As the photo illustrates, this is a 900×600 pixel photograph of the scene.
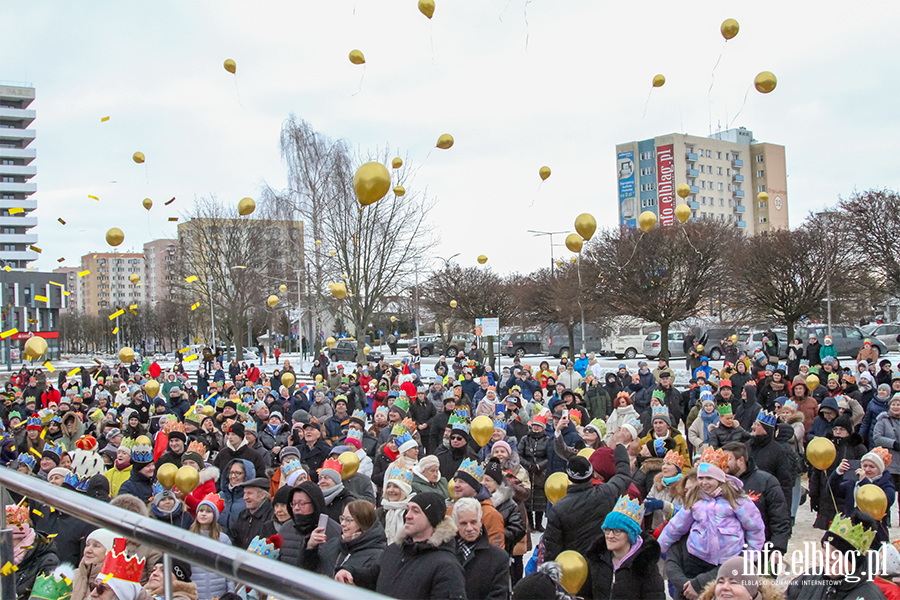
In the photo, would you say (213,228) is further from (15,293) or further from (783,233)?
(783,233)

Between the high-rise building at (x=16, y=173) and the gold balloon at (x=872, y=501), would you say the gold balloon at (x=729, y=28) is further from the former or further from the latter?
the high-rise building at (x=16, y=173)

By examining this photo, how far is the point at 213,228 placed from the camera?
169ft

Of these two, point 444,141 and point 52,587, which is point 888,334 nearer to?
point 444,141

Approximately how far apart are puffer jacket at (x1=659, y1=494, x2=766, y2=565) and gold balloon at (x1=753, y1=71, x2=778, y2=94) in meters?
6.39

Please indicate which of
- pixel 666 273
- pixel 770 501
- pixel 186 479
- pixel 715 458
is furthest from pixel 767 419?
pixel 666 273

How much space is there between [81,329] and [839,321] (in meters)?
90.3

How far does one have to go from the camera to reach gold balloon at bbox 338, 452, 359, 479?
670cm

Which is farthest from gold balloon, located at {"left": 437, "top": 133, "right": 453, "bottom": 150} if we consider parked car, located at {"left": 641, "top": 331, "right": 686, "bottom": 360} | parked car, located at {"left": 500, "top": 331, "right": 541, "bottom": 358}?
parked car, located at {"left": 500, "top": 331, "right": 541, "bottom": 358}

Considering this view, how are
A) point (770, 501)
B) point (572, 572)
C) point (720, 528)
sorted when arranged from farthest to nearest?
point (770, 501) < point (720, 528) < point (572, 572)

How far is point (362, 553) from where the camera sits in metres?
4.38

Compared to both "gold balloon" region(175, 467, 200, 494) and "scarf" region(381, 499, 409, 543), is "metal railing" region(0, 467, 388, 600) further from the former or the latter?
"gold balloon" region(175, 467, 200, 494)

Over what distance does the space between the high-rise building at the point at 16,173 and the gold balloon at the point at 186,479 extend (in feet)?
323

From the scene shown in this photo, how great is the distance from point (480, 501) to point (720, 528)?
1.70 metres

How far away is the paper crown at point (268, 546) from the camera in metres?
4.88
